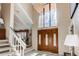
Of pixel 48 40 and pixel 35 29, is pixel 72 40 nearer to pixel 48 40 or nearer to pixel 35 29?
pixel 48 40

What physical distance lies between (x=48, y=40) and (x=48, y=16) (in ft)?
1.19

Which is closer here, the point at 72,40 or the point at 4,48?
the point at 72,40

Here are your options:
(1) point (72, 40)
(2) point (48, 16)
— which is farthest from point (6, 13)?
(1) point (72, 40)

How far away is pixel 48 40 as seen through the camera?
6.35 ft

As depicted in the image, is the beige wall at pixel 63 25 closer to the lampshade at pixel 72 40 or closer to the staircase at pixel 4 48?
the lampshade at pixel 72 40

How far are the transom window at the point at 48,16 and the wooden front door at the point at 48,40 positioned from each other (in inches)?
3.7

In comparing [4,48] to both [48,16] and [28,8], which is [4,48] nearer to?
[28,8]

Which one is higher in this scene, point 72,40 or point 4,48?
point 72,40

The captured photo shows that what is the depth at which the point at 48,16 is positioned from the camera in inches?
77.7

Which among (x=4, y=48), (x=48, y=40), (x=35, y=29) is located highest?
(x=35, y=29)

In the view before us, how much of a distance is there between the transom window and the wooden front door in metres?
0.09

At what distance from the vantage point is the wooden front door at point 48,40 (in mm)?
1904

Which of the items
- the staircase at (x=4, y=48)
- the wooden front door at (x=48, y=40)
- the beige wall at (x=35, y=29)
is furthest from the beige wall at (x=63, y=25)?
the staircase at (x=4, y=48)

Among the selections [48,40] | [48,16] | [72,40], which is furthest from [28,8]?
[72,40]
